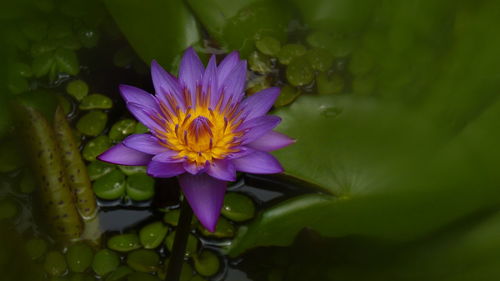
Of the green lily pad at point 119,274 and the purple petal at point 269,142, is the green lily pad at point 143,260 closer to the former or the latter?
the green lily pad at point 119,274

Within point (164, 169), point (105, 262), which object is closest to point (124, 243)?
point (105, 262)

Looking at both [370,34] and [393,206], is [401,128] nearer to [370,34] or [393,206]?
[393,206]

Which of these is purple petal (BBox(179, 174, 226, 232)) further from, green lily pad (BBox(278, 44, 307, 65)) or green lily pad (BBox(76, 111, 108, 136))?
green lily pad (BBox(278, 44, 307, 65))

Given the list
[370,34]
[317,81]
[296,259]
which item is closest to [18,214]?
[296,259]

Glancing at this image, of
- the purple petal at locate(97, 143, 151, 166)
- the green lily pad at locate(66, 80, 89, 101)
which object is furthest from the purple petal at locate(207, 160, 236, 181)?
the green lily pad at locate(66, 80, 89, 101)

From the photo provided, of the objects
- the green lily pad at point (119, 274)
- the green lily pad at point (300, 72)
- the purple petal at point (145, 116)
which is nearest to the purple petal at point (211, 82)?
the purple petal at point (145, 116)

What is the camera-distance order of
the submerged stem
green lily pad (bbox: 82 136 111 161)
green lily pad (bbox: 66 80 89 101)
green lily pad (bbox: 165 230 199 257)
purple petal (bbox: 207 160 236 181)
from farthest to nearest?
green lily pad (bbox: 66 80 89 101), green lily pad (bbox: 82 136 111 161), green lily pad (bbox: 165 230 199 257), the submerged stem, purple petal (bbox: 207 160 236 181)
